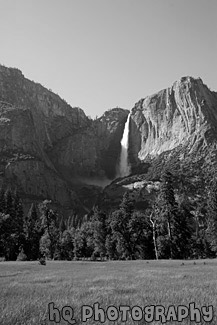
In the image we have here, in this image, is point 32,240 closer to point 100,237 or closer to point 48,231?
point 48,231

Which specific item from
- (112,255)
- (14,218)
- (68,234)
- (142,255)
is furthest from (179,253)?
(14,218)

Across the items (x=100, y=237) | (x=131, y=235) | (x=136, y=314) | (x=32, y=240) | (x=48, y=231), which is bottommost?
(x=32, y=240)

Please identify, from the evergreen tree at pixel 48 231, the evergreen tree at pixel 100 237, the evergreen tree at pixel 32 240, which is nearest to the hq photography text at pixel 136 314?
the evergreen tree at pixel 48 231

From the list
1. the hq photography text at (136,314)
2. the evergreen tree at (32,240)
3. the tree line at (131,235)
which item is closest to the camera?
the hq photography text at (136,314)

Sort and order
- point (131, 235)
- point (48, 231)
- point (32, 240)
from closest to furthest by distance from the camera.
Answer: point (131, 235)
point (48, 231)
point (32, 240)

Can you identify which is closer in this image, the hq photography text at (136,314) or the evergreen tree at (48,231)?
the hq photography text at (136,314)

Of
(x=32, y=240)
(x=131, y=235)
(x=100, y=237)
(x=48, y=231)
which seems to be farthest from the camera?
(x=32, y=240)

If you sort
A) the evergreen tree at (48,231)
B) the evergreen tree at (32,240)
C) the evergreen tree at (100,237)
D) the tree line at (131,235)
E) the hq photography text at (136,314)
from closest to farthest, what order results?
1. the hq photography text at (136,314)
2. the tree line at (131,235)
3. the evergreen tree at (48,231)
4. the evergreen tree at (100,237)
5. the evergreen tree at (32,240)

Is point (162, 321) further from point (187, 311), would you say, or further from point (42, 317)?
point (42, 317)

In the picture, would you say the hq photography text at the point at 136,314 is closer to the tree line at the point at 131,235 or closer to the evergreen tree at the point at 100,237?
the tree line at the point at 131,235

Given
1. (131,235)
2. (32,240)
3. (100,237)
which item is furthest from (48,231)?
(131,235)

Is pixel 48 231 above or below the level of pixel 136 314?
above

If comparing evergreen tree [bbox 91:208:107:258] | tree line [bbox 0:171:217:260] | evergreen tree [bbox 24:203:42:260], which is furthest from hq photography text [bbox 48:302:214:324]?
evergreen tree [bbox 24:203:42:260]

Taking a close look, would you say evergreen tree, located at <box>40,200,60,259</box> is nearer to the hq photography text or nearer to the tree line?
the tree line
